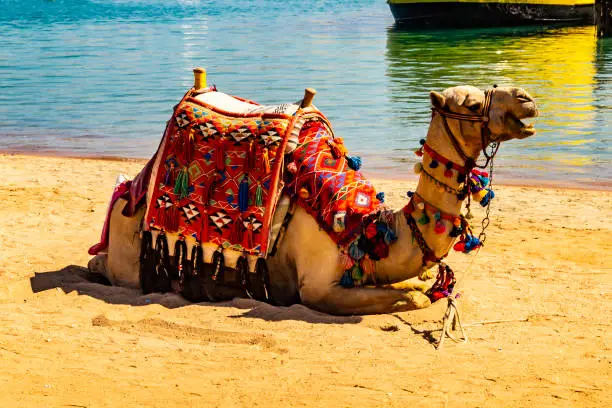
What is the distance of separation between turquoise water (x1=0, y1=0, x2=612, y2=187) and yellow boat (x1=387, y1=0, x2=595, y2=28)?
3.57 ft

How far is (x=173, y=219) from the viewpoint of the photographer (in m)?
6.99

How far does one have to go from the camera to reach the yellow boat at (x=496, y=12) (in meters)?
45.2

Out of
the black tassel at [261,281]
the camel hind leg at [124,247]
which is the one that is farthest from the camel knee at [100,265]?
the black tassel at [261,281]

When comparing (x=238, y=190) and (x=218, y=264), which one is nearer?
(x=238, y=190)

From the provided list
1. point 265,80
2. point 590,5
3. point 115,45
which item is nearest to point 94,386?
point 265,80

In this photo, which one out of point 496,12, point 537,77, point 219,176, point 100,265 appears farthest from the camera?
point 496,12

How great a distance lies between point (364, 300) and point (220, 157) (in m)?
1.40

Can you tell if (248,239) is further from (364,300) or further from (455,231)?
(455,231)

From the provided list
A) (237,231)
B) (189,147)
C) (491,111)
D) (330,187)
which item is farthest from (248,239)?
(491,111)

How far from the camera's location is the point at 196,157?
22.7 feet

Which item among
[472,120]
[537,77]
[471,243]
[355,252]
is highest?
[472,120]

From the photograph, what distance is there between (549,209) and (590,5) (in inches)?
1528

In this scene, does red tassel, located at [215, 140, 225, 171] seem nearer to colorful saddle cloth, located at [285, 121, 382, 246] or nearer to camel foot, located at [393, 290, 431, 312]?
colorful saddle cloth, located at [285, 121, 382, 246]

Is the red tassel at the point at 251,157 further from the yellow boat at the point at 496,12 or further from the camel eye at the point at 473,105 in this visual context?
Answer: the yellow boat at the point at 496,12
